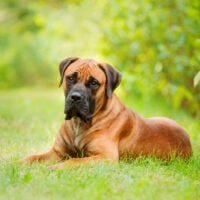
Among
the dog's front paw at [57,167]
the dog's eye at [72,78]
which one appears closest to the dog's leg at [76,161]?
the dog's front paw at [57,167]

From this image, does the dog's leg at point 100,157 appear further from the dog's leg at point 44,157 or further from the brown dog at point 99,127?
the dog's leg at point 44,157

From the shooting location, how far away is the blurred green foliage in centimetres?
1065

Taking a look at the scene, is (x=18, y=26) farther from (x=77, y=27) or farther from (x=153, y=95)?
(x=153, y=95)

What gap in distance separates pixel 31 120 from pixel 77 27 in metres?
6.72

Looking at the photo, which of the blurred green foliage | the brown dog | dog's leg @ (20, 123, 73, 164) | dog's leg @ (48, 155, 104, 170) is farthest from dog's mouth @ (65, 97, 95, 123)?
the blurred green foliage

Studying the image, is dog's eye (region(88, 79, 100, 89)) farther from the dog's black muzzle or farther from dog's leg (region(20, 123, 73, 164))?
dog's leg (region(20, 123, 73, 164))

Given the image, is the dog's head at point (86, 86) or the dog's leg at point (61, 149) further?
the dog's leg at point (61, 149)

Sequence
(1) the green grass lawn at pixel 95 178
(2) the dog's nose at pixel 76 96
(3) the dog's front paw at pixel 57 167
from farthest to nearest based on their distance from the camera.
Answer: (2) the dog's nose at pixel 76 96 → (3) the dog's front paw at pixel 57 167 → (1) the green grass lawn at pixel 95 178

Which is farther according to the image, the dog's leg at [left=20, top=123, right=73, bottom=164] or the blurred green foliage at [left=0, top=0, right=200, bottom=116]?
the blurred green foliage at [left=0, top=0, right=200, bottom=116]

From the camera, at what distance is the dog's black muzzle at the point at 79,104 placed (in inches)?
261

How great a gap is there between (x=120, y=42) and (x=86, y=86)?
25.3ft

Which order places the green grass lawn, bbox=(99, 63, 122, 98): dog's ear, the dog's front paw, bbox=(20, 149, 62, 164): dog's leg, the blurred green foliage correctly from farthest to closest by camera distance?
the blurred green foliage, bbox=(99, 63, 122, 98): dog's ear, bbox=(20, 149, 62, 164): dog's leg, the dog's front paw, the green grass lawn

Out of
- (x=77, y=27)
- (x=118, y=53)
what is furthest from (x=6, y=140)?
(x=77, y=27)

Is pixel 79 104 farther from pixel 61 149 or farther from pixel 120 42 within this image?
pixel 120 42
